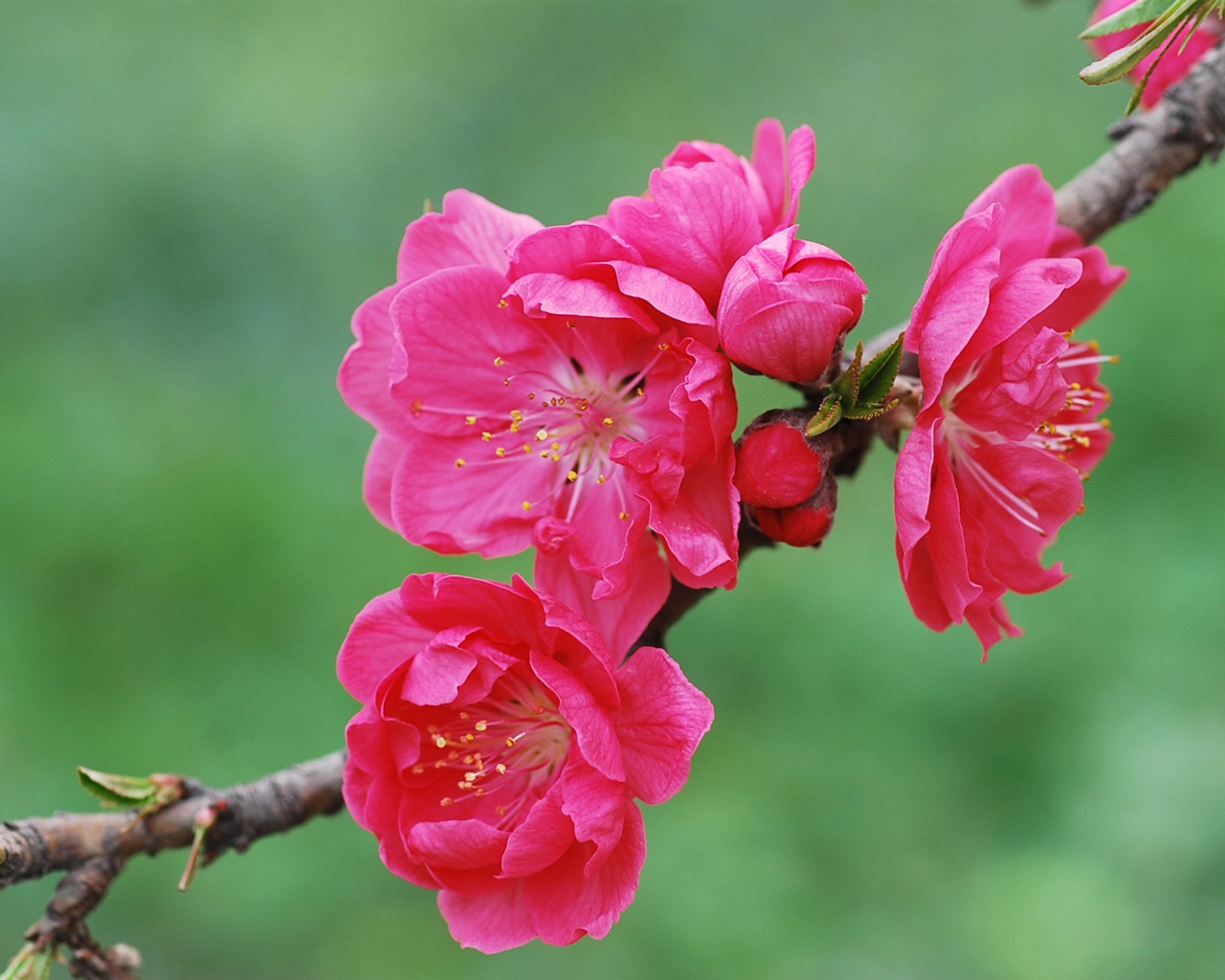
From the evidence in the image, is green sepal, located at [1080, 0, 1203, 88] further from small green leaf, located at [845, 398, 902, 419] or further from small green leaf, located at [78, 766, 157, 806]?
small green leaf, located at [78, 766, 157, 806]

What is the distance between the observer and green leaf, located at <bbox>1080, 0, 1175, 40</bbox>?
74 centimetres

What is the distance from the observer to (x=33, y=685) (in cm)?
246

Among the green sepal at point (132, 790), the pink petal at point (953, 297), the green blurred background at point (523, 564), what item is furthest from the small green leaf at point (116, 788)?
the green blurred background at point (523, 564)

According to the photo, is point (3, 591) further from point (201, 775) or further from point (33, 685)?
point (201, 775)

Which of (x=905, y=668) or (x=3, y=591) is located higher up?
(x=3, y=591)

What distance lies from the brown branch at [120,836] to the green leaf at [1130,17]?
78 centimetres

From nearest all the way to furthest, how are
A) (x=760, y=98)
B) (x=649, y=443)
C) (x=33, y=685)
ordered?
1. (x=649, y=443)
2. (x=33, y=685)
3. (x=760, y=98)

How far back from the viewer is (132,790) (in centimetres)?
92

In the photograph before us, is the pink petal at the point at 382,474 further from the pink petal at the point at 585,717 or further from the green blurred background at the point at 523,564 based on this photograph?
the green blurred background at the point at 523,564

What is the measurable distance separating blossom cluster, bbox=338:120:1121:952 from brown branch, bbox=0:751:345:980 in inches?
5.5

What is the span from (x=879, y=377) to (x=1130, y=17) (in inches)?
10.7

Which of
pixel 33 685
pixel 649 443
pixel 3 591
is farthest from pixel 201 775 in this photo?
pixel 649 443

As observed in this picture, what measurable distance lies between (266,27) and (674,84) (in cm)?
124

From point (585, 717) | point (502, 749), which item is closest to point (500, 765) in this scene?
point (502, 749)
